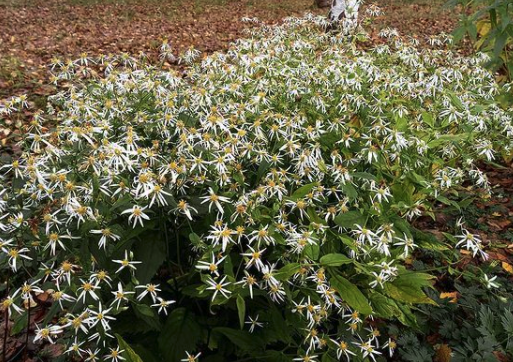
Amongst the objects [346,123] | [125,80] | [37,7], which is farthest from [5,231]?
[37,7]

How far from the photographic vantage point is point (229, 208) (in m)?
1.83

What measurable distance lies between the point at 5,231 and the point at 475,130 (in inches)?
92.0

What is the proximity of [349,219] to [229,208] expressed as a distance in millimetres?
520

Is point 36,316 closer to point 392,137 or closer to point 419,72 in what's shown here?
point 392,137

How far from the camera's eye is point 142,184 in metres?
1.69

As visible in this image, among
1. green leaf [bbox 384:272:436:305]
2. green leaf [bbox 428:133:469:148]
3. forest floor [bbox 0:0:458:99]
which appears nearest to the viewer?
green leaf [bbox 384:272:436:305]

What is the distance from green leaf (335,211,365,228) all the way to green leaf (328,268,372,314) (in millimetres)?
212

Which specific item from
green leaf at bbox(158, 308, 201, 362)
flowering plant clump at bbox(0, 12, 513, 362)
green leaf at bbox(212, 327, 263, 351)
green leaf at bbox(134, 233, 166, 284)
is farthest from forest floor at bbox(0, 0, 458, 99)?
green leaf at bbox(212, 327, 263, 351)

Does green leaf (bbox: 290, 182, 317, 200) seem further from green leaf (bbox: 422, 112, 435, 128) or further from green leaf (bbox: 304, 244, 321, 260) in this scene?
green leaf (bbox: 422, 112, 435, 128)

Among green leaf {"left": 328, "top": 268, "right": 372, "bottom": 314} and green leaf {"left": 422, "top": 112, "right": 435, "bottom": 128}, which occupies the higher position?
green leaf {"left": 422, "top": 112, "right": 435, "bottom": 128}

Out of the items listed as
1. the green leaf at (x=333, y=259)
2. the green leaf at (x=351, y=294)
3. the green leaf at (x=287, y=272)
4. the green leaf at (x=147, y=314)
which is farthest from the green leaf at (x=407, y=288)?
the green leaf at (x=147, y=314)

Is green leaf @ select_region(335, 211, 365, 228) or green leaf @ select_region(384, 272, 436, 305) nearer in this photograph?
green leaf @ select_region(335, 211, 365, 228)

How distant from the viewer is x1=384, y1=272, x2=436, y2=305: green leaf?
209 cm

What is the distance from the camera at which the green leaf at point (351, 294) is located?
1858mm
